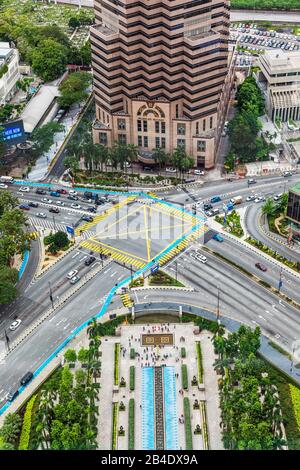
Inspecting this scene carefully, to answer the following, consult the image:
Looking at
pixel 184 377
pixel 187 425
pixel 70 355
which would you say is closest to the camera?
pixel 187 425

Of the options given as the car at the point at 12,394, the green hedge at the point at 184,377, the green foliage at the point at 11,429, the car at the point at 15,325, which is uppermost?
the car at the point at 15,325

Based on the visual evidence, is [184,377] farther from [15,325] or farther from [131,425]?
[15,325]

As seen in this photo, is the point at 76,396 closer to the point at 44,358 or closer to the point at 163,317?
the point at 44,358

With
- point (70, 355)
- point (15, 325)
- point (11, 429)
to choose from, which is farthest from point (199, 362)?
point (15, 325)

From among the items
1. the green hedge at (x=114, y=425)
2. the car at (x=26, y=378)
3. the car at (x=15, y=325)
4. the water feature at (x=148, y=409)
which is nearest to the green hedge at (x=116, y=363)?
the water feature at (x=148, y=409)

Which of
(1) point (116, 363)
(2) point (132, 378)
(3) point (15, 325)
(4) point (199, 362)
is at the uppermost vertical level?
(3) point (15, 325)

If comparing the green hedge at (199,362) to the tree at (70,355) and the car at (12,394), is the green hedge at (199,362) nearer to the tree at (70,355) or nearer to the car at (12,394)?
the tree at (70,355)
